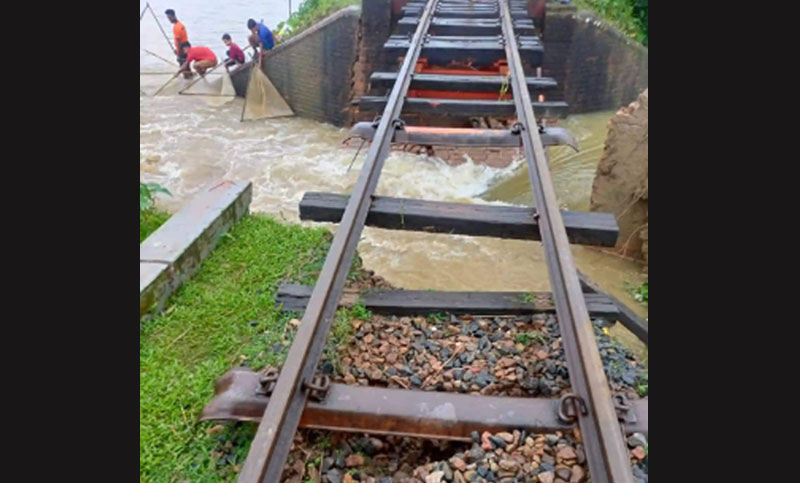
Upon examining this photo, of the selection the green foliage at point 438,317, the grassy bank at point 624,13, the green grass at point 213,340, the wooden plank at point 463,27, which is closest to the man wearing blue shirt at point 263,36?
the wooden plank at point 463,27

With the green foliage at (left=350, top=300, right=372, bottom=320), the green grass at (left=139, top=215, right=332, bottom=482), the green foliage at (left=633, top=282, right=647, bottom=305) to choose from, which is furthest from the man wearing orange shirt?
the green foliage at (left=350, top=300, right=372, bottom=320)

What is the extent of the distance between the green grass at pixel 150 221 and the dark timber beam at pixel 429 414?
3506 mm

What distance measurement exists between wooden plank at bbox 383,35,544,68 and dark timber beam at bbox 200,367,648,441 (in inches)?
198

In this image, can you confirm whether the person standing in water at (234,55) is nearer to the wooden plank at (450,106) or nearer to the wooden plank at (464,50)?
the wooden plank at (464,50)

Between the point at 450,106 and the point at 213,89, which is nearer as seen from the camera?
the point at 450,106

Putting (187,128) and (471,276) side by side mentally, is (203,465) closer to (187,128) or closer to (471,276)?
(471,276)

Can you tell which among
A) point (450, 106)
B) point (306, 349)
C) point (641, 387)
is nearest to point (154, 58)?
point (450, 106)

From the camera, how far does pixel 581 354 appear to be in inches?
90.4

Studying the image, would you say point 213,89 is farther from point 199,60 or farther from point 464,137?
point 464,137

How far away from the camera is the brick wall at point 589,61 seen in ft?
36.2

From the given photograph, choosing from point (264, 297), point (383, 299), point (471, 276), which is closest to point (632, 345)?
point (471, 276)

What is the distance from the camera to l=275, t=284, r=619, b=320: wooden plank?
3.30 m

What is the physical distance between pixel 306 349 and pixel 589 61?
36.7ft

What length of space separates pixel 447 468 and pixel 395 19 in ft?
30.2
